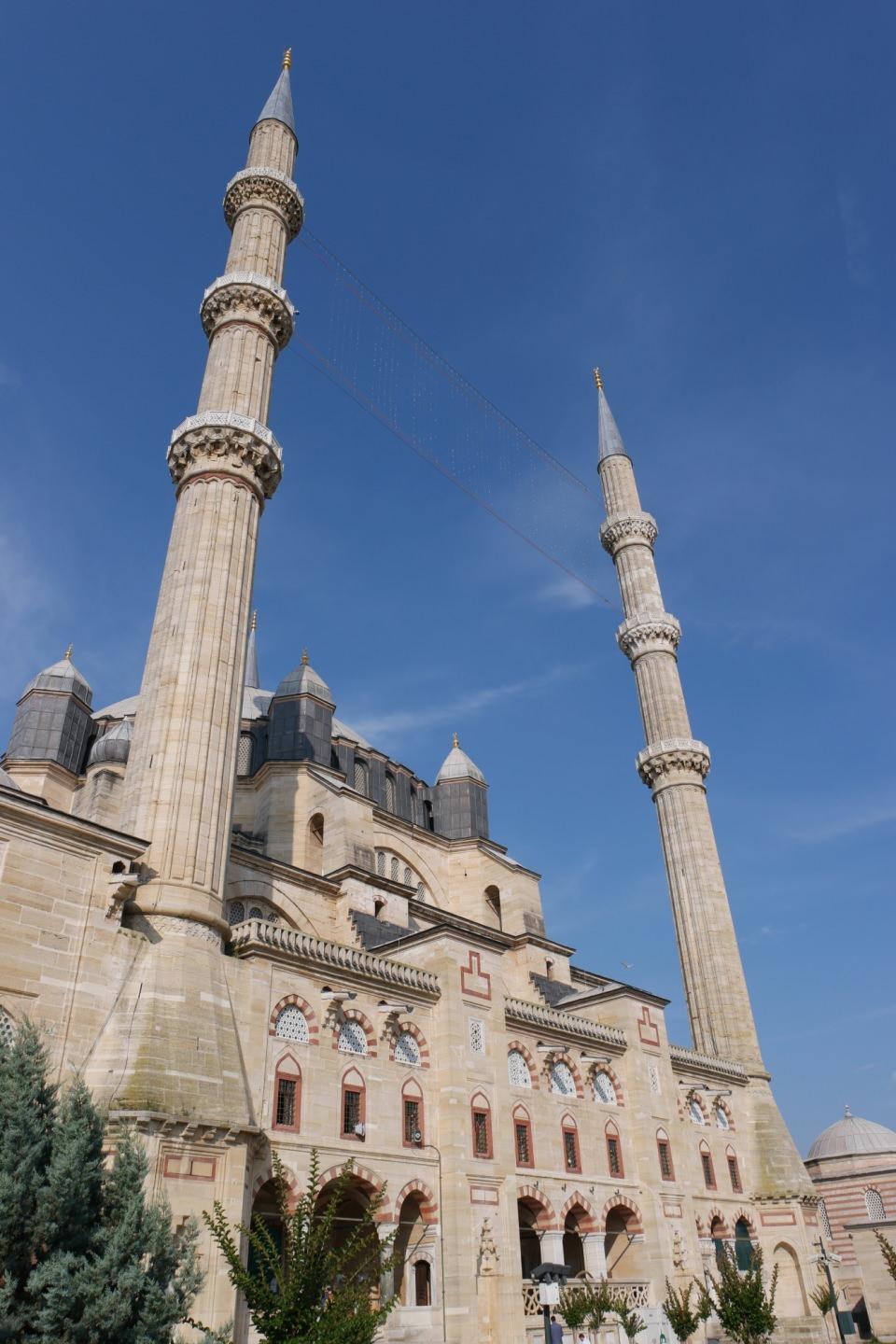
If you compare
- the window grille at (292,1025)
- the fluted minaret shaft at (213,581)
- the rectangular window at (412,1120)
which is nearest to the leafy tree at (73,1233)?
the fluted minaret shaft at (213,581)

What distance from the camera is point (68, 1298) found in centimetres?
1051

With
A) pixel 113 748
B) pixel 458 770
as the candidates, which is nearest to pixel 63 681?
pixel 113 748

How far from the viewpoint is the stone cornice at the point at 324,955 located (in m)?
18.2

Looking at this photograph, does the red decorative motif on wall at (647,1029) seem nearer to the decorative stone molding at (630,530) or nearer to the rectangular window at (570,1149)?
the rectangular window at (570,1149)

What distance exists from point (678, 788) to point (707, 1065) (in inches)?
403

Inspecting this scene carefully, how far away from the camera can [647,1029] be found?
27266 mm

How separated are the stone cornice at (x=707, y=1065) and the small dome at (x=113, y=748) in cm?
1750

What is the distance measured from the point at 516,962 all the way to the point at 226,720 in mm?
17412

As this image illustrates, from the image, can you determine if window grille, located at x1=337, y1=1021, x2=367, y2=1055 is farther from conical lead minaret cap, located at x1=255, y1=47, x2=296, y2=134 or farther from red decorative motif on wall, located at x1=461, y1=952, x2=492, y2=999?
conical lead minaret cap, located at x1=255, y1=47, x2=296, y2=134

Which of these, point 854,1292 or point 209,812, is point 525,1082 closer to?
point 209,812

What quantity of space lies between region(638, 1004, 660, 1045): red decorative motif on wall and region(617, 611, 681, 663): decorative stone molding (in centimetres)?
1636

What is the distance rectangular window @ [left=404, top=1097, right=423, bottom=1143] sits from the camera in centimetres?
1956

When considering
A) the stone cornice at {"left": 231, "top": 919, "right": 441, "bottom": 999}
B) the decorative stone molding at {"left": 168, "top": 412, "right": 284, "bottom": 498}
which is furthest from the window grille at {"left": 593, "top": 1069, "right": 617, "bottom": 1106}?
the decorative stone molding at {"left": 168, "top": 412, "right": 284, "bottom": 498}

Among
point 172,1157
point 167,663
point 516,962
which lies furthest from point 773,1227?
point 167,663
